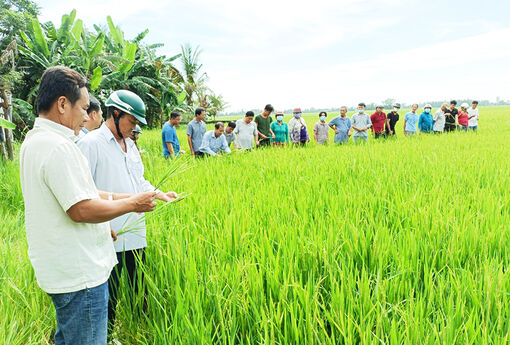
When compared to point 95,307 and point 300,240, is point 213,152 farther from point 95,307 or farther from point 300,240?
point 95,307

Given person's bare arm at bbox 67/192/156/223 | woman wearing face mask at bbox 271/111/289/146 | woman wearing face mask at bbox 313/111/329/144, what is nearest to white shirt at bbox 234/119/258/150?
woman wearing face mask at bbox 271/111/289/146

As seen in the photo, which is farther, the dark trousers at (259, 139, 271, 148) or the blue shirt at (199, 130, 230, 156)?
the dark trousers at (259, 139, 271, 148)

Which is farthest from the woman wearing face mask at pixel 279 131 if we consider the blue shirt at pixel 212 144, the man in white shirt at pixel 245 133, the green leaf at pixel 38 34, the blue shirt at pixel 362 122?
the green leaf at pixel 38 34

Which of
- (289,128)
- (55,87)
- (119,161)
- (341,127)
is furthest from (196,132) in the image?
(55,87)

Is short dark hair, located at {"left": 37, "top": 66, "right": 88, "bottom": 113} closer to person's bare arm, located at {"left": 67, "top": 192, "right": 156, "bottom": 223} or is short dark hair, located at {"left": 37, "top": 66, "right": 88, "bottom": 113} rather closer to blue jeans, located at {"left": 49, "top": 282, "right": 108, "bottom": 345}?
person's bare arm, located at {"left": 67, "top": 192, "right": 156, "bottom": 223}

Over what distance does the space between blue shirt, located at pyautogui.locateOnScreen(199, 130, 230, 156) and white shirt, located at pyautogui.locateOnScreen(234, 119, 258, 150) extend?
0.93 meters

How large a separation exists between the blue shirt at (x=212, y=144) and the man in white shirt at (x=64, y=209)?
4.55m

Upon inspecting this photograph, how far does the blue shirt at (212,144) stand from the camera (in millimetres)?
5804

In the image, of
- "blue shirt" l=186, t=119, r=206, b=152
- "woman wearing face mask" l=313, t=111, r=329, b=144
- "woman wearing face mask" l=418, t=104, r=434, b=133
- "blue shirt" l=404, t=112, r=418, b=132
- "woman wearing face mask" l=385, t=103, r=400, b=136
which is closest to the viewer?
"blue shirt" l=186, t=119, r=206, b=152

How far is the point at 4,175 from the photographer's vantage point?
4645 mm

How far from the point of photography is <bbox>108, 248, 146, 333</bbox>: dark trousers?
5.90ft

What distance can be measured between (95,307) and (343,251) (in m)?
1.42

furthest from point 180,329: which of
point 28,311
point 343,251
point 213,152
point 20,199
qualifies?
point 213,152

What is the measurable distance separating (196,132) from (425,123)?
7.98m
